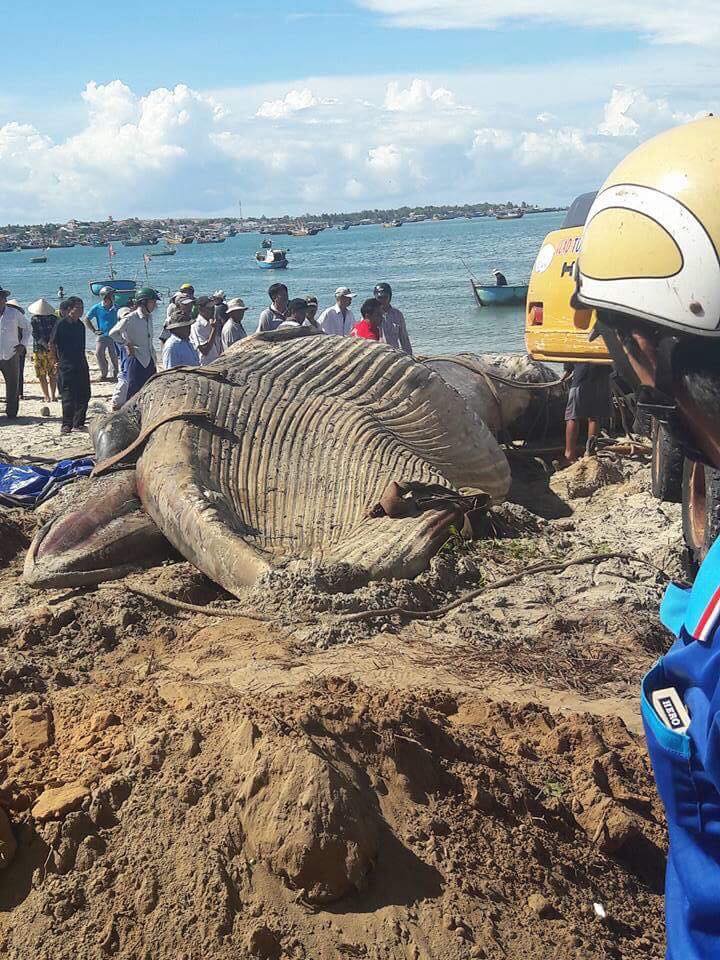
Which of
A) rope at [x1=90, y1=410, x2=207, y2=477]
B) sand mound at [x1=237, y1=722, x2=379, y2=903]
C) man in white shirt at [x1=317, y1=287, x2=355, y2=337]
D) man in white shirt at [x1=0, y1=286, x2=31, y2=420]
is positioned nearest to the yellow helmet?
sand mound at [x1=237, y1=722, x2=379, y2=903]

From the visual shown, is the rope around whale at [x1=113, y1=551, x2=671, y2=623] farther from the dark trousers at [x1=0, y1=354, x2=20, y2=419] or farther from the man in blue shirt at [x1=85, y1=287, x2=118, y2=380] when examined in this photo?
the man in blue shirt at [x1=85, y1=287, x2=118, y2=380]

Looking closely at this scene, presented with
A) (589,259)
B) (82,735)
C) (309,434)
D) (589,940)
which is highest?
(589,259)

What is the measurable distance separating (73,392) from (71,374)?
220 mm

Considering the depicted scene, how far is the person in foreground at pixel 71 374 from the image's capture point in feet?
38.6

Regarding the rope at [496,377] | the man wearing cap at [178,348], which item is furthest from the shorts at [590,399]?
the man wearing cap at [178,348]

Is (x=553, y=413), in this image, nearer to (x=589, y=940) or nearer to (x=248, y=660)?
(x=248, y=660)

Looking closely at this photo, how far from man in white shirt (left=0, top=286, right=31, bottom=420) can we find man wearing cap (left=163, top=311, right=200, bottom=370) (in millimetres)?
3678

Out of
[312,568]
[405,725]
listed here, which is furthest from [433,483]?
[405,725]

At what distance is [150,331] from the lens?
1080 centimetres

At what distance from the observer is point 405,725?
11.6ft

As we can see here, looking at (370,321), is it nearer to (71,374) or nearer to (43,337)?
(71,374)

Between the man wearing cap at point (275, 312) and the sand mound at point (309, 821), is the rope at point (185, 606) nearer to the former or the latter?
the sand mound at point (309, 821)

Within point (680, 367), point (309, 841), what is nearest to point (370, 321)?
point (309, 841)

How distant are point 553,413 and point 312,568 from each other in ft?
16.5
